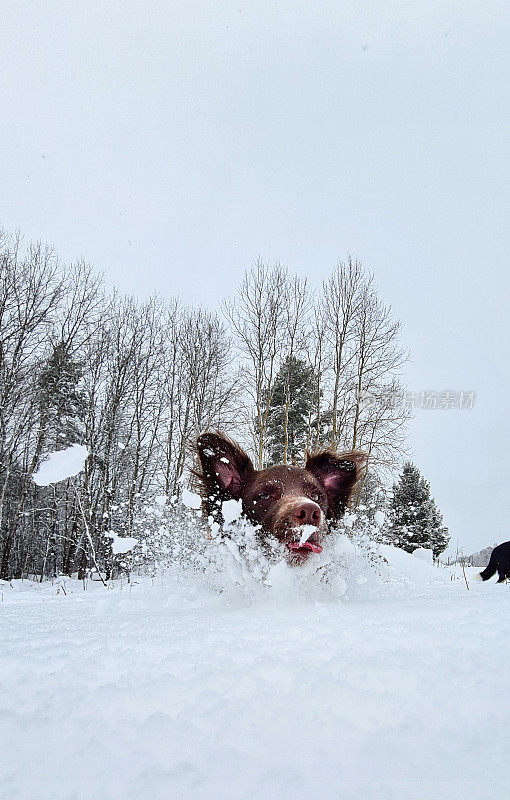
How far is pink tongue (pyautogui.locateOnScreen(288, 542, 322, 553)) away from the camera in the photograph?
2754mm

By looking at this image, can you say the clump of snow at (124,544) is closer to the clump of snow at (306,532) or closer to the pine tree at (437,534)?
the clump of snow at (306,532)

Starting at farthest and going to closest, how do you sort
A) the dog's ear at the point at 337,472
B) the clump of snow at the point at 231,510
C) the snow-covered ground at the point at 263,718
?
the dog's ear at the point at 337,472 < the clump of snow at the point at 231,510 < the snow-covered ground at the point at 263,718

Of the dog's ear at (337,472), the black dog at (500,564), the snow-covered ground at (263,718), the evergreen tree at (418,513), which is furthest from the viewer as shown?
the evergreen tree at (418,513)

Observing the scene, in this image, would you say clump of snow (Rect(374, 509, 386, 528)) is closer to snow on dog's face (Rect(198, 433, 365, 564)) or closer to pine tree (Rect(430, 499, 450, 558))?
snow on dog's face (Rect(198, 433, 365, 564))

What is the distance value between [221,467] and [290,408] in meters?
11.0

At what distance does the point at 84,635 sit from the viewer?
127 cm

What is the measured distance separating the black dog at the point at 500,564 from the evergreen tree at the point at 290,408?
7837 millimetres

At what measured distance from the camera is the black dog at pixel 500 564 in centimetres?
678

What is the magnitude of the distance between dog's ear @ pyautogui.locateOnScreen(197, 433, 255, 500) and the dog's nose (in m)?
1.06

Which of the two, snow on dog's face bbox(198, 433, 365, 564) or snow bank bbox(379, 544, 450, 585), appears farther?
snow bank bbox(379, 544, 450, 585)

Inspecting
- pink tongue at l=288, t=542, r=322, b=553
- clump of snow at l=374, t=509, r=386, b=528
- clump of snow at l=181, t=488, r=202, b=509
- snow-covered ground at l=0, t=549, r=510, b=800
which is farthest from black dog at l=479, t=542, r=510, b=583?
snow-covered ground at l=0, t=549, r=510, b=800

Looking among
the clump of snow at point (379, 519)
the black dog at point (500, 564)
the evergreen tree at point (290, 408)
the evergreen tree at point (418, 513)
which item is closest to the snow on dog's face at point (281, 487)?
the clump of snow at point (379, 519)

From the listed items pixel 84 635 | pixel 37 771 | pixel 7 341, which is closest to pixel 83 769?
pixel 37 771

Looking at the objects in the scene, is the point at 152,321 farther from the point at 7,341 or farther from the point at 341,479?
the point at 341,479
